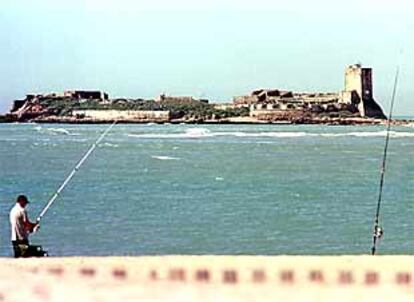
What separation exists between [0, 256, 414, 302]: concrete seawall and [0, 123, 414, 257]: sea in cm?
1311

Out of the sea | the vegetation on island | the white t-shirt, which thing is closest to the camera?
the white t-shirt

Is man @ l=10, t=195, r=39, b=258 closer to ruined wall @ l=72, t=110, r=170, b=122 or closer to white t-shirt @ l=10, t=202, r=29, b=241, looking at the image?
white t-shirt @ l=10, t=202, r=29, b=241

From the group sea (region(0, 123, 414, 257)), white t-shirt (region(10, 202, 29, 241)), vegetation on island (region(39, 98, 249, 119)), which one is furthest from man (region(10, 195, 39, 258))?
vegetation on island (region(39, 98, 249, 119))

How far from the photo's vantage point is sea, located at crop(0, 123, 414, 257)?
74.6 ft

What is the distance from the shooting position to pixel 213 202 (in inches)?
1258

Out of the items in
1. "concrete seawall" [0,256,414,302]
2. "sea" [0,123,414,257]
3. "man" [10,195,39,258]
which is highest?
"concrete seawall" [0,256,414,302]

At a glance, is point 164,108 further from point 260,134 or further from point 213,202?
point 213,202

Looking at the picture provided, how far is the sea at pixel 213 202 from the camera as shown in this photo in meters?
22.7

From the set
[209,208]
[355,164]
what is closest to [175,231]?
[209,208]

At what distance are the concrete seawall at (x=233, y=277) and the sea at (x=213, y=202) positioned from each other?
1311 cm

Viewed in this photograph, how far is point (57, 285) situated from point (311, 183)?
35.1 m

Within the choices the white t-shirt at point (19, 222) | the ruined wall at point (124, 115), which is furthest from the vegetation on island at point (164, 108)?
the white t-shirt at point (19, 222)

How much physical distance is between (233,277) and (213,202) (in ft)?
89.5

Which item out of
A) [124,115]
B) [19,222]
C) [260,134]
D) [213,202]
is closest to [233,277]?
[19,222]
